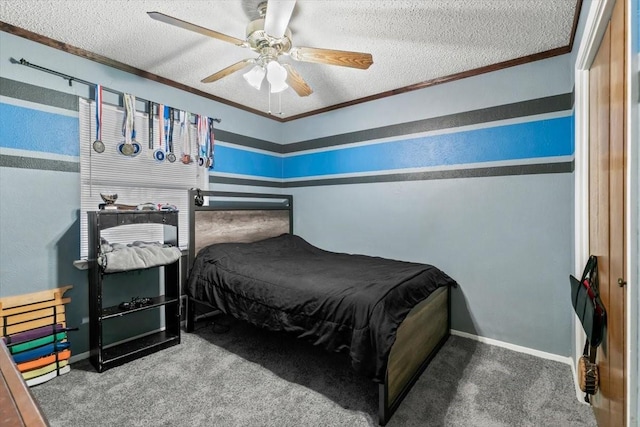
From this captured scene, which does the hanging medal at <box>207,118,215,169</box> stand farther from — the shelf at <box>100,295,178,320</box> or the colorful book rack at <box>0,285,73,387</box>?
the colorful book rack at <box>0,285,73,387</box>

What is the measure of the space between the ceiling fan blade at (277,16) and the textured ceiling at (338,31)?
35cm

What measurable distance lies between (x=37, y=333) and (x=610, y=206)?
356 cm

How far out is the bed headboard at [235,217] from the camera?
3.23 meters

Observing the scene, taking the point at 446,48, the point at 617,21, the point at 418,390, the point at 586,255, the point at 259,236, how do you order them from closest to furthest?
1. the point at 617,21
2. the point at 586,255
3. the point at 418,390
4. the point at 446,48
5. the point at 259,236

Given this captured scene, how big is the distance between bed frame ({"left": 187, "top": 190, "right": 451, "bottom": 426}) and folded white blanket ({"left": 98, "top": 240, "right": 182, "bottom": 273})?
52 cm

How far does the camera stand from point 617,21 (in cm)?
130

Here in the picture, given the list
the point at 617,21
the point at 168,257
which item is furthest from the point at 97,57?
the point at 617,21

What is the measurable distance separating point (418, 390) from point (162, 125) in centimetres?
319

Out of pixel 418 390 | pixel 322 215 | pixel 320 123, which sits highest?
pixel 320 123

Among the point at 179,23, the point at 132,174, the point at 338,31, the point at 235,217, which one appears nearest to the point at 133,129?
the point at 132,174

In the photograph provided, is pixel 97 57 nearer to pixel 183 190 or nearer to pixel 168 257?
pixel 183 190

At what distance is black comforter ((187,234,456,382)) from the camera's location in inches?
72.7

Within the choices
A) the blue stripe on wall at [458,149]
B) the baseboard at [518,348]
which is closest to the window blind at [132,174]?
the blue stripe on wall at [458,149]

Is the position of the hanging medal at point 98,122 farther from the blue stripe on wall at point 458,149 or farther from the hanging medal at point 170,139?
the blue stripe on wall at point 458,149
